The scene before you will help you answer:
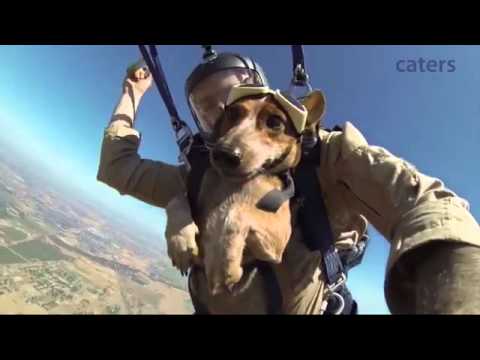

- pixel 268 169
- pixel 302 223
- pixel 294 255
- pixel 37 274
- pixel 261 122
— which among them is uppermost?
pixel 261 122

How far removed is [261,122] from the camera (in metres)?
1.87

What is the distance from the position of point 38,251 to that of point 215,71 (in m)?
54.3

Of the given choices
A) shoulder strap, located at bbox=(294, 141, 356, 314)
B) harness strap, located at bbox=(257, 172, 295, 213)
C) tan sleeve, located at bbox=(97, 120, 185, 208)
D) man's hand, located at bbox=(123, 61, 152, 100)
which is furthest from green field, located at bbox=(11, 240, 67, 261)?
harness strap, located at bbox=(257, 172, 295, 213)

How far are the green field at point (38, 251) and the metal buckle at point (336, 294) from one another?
52359 millimetres

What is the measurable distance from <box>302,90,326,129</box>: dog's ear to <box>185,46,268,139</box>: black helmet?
0.45m

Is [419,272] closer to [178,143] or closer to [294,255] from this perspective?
[294,255]

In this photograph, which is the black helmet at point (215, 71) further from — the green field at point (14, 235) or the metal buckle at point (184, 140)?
the green field at point (14, 235)

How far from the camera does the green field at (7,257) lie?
4638 centimetres

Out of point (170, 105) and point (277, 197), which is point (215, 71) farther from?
point (277, 197)

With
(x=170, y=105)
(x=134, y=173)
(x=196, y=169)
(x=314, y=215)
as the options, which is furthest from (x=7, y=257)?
(x=314, y=215)
